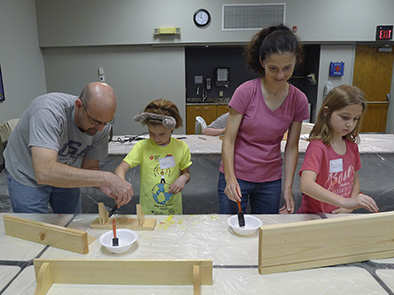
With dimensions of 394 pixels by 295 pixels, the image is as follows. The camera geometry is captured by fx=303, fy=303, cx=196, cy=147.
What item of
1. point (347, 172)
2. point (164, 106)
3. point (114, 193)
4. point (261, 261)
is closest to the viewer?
point (261, 261)

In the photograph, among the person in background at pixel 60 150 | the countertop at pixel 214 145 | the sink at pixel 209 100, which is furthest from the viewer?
the sink at pixel 209 100

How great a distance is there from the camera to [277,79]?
4.45 ft

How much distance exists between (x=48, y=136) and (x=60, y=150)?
0.61 feet

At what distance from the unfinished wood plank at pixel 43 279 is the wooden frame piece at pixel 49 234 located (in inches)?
6.6

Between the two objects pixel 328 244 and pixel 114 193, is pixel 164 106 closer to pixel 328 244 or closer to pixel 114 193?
pixel 114 193

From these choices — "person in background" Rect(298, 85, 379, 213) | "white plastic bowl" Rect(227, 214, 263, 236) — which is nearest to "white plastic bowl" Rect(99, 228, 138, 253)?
"white plastic bowl" Rect(227, 214, 263, 236)

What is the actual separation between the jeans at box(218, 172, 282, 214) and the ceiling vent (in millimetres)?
3701

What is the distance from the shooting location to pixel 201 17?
467cm

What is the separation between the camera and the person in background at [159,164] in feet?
5.32

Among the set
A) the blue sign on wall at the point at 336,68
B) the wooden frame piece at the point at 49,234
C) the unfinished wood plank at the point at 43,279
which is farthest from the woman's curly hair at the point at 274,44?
the blue sign on wall at the point at 336,68

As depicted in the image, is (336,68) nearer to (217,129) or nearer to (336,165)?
(217,129)

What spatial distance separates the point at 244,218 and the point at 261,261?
0.32 metres

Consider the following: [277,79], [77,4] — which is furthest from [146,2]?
[277,79]

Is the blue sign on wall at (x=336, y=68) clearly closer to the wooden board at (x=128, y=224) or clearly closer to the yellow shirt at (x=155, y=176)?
the yellow shirt at (x=155, y=176)
